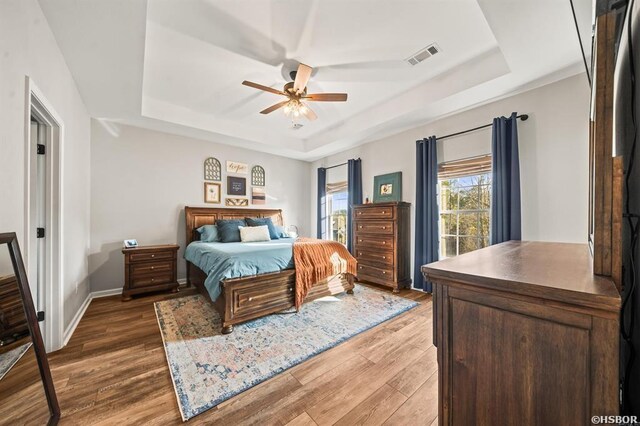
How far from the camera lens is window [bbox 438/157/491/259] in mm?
3175

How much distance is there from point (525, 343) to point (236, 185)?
4829 mm

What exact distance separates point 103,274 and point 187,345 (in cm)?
248

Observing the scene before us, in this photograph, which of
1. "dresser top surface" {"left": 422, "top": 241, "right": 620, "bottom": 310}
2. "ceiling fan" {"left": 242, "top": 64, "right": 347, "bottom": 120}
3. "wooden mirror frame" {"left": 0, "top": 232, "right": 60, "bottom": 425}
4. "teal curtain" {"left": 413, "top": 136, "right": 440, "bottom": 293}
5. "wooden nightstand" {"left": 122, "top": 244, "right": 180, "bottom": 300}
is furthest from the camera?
"teal curtain" {"left": 413, "top": 136, "right": 440, "bottom": 293}

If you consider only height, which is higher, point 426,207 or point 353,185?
point 353,185

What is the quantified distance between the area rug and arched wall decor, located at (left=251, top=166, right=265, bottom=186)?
256 cm

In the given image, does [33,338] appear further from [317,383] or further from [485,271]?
[485,271]

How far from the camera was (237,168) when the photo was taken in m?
4.85

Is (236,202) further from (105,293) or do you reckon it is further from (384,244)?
(384,244)

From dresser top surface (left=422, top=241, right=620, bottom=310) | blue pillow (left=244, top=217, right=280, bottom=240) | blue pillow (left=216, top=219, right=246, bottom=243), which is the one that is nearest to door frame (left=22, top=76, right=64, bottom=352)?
blue pillow (left=216, top=219, right=246, bottom=243)

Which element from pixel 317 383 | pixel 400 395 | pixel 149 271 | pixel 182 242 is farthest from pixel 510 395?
pixel 182 242

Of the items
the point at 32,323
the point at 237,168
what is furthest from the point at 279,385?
the point at 237,168

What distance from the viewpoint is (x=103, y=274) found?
3.57 meters

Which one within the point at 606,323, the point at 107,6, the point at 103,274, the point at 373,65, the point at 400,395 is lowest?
the point at 400,395

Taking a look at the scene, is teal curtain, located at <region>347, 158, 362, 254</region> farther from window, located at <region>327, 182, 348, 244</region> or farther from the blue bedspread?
the blue bedspread
